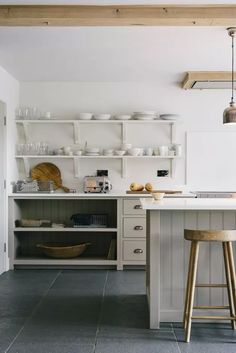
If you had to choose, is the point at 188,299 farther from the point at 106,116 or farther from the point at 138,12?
the point at 106,116

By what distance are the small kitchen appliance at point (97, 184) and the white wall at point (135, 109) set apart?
28cm

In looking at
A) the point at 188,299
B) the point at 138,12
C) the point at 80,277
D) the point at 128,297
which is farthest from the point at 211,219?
the point at 80,277

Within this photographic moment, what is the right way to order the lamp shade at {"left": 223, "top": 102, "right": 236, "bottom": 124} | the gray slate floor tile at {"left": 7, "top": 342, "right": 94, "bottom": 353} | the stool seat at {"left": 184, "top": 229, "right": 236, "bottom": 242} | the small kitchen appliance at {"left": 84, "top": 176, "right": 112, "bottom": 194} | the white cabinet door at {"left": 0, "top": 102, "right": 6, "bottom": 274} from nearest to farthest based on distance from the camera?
the gray slate floor tile at {"left": 7, "top": 342, "right": 94, "bottom": 353} < the stool seat at {"left": 184, "top": 229, "right": 236, "bottom": 242} < the lamp shade at {"left": 223, "top": 102, "right": 236, "bottom": 124} < the white cabinet door at {"left": 0, "top": 102, "right": 6, "bottom": 274} < the small kitchen appliance at {"left": 84, "top": 176, "right": 112, "bottom": 194}

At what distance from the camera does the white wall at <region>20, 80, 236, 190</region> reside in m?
6.86

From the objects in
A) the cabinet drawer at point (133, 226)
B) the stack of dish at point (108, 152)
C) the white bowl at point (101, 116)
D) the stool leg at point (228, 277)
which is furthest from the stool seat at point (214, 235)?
the white bowl at point (101, 116)

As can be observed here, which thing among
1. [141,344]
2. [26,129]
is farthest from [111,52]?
[141,344]

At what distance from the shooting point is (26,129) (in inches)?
266

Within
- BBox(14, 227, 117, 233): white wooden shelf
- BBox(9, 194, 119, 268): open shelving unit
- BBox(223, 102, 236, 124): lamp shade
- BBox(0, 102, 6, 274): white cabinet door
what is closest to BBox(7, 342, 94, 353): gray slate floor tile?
BBox(223, 102, 236, 124): lamp shade

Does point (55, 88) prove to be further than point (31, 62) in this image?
Yes

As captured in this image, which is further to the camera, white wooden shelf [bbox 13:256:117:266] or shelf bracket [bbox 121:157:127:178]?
shelf bracket [bbox 121:157:127:178]

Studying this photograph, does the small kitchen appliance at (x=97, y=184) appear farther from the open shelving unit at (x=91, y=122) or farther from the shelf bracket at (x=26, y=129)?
the shelf bracket at (x=26, y=129)

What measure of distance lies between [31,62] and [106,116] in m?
1.36

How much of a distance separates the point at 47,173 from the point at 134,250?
165cm

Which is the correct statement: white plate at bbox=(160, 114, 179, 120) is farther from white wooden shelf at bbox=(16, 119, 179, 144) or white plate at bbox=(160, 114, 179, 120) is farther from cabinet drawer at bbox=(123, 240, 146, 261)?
cabinet drawer at bbox=(123, 240, 146, 261)
